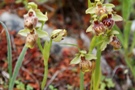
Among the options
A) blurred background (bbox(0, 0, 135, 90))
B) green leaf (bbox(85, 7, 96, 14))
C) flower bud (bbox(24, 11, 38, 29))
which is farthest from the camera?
blurred background (bbox(0, 0, 135, 90))

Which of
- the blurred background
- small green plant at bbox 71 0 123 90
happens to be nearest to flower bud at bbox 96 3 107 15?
small green plant at bbox 71 0 123 90

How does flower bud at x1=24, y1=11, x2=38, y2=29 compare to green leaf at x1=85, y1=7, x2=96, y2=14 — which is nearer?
flower bud at x1=24, y1=11, x2=38, y2=29

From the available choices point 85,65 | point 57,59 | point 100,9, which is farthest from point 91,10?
point 57,59

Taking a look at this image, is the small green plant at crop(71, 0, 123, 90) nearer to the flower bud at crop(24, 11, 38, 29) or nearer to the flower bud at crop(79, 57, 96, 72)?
the flower bud at crop(79, 57, 96, 72)

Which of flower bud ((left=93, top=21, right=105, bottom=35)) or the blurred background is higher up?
flower bud ((left=93, top=21, right=105, bottom=35))

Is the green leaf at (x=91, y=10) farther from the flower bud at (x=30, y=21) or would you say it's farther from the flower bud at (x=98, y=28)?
the flower bud at (x=30, y=21)

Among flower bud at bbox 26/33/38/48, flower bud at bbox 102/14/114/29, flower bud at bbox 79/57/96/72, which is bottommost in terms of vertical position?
flower bud at bbox 79/57/96/72

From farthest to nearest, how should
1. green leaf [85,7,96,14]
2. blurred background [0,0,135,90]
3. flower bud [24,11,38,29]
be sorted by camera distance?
blurred background [0,0,135,90]
green leaf [85,7,96,14]
flower bud [24,11,38,29]
